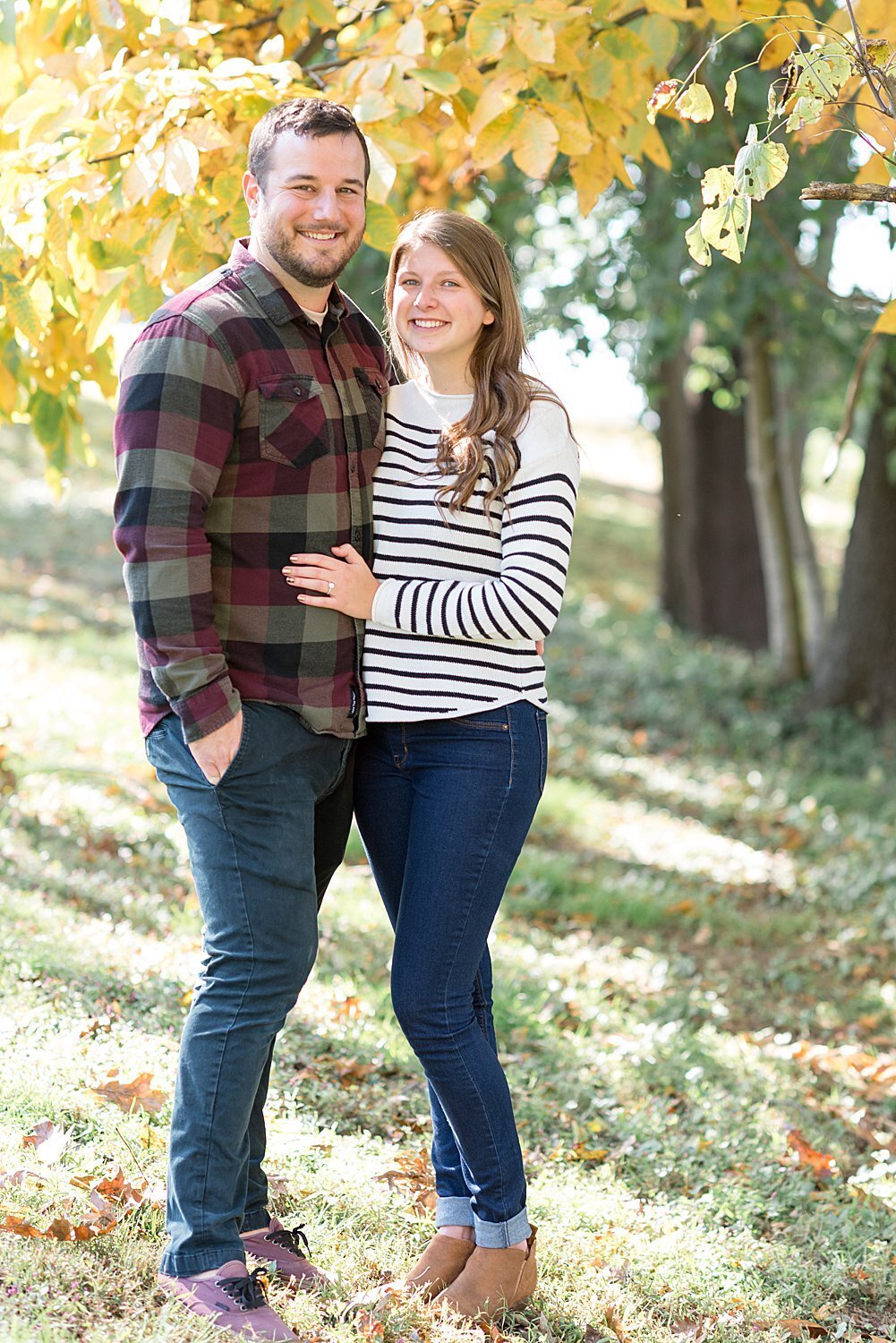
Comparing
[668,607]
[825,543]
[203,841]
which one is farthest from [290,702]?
[825,543]

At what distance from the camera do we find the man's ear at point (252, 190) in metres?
2.84

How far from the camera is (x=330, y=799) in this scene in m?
2.99

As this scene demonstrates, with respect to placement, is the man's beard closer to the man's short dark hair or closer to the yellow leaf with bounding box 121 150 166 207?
the man's short dark hair

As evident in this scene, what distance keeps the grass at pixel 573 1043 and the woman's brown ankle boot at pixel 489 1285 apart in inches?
2.5

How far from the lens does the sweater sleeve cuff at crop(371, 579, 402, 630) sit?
112 inches

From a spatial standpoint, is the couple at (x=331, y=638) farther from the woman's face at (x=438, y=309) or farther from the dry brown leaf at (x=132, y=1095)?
the dry brown leaf at (x=132, y=1095)

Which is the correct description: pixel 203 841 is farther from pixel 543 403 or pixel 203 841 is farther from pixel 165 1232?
pixel 543 403

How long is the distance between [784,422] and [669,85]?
8.69 meters

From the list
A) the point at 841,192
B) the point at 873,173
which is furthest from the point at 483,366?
the point at 873,173

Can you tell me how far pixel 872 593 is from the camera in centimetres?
995

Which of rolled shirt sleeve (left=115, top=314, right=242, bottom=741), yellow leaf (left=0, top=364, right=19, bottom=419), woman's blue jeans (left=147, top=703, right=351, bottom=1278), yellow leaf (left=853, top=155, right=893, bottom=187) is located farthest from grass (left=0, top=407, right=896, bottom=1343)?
yellow leaf (left=853, top=155, right=893, bottom=187)

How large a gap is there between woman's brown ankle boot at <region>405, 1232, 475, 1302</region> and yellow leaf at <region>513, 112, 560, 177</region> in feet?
8.59

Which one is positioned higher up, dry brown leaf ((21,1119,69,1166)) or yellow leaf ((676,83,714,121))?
yellow leaf ((676,83,714,121))

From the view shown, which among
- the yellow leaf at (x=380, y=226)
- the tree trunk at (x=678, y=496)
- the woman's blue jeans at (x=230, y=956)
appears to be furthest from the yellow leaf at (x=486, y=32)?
the tree trunk at (x=678, y=496)
